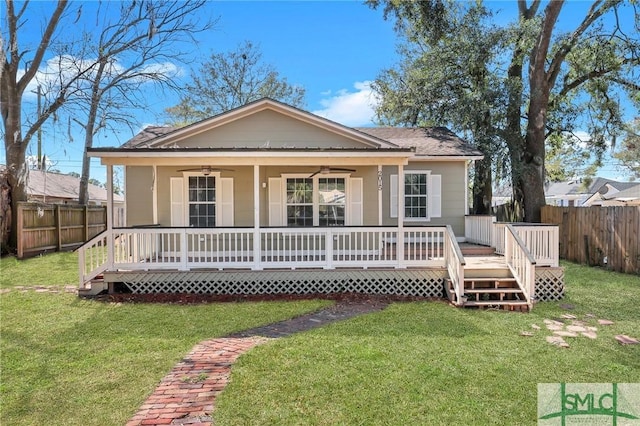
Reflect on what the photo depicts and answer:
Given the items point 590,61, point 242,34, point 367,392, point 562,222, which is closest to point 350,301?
point 367,392

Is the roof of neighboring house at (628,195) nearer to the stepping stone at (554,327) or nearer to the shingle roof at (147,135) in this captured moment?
the stepping stone at (554,327)

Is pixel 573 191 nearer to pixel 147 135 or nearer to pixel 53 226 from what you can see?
pixel 147 135

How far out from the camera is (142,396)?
385cm

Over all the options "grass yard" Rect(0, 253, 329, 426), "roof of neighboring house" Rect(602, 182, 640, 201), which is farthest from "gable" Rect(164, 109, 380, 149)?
"roof of neighboring house" Rect(602, 182, 640, 201)

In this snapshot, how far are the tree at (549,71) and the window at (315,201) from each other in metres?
8.45

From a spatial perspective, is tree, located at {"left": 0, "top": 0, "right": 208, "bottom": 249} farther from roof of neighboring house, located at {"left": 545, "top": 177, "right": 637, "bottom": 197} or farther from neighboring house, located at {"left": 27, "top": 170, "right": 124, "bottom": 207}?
roof of neighboring house, located at {"left": 545, "top": 177, "right": 637, "bottom": 197}

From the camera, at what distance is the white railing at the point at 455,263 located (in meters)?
7.47

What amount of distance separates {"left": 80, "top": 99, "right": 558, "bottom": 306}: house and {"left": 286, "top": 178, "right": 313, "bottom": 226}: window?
28 millimetres

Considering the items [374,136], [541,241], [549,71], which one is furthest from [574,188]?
[374,136]

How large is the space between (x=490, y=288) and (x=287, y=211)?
17.9 ft

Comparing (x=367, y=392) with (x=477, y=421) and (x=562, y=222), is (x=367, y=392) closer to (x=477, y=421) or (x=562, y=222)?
(x=477, y=421)

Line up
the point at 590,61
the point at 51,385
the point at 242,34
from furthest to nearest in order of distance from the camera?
the point at 242,34
the point at 590,61
the point at 51,385

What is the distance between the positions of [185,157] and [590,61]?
52.5ft

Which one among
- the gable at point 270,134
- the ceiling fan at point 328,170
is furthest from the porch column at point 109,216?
the ceiling fan at point 328,170
